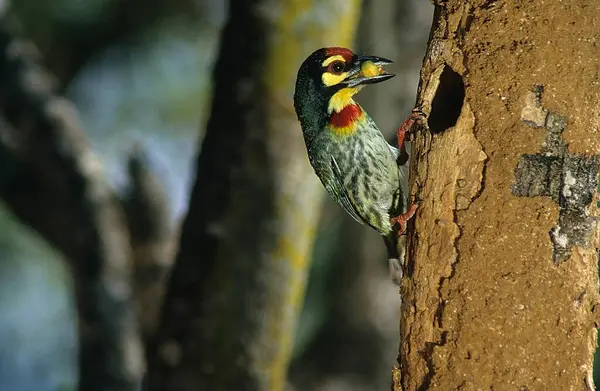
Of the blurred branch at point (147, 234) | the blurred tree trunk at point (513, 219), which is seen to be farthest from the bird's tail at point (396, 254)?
the blurred branch at point (147, 234)

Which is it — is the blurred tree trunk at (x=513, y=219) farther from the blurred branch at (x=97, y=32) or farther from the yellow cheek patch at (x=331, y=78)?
the blurred branch at (x=97, y=32)

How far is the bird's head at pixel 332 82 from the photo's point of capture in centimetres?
285

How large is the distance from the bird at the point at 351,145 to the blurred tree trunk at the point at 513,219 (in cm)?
87

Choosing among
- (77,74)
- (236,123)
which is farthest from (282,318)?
(77,74)

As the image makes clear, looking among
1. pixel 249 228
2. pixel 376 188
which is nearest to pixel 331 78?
pixel 376 188

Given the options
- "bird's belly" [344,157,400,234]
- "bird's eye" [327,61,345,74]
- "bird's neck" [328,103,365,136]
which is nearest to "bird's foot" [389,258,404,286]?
"bird's belly" [344,157,400,234]

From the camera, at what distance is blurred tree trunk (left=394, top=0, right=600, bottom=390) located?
6.03 feet

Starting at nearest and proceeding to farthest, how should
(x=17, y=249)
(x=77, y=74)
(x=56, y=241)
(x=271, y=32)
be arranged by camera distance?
(x=271, y=32), (x=56, y=241), (x=77, y=74), (x=17, y=249)

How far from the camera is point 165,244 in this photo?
A: 4.86m

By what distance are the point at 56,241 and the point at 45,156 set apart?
0.47 meters

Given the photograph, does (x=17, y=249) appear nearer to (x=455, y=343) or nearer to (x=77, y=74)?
(x=77, y=74)

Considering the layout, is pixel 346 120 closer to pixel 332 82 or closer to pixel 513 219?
pixel 332 82

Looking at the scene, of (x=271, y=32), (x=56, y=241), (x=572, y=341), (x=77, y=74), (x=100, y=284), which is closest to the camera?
(x=572, y=341)

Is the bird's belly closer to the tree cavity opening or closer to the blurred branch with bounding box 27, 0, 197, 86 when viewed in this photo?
the tree cavity opening
